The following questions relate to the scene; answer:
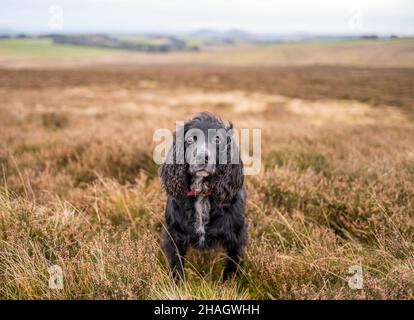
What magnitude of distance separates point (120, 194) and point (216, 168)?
164 cm

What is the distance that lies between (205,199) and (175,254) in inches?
22.1

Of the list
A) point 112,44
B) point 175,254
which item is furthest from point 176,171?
point 112,44

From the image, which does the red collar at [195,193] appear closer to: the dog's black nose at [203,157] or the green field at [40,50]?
the dog's black nose at [203,157]

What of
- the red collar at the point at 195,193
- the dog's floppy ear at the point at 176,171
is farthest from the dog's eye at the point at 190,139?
the red collar at the point at 195,193

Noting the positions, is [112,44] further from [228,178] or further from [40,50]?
[228,178]

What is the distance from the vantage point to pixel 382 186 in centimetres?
445

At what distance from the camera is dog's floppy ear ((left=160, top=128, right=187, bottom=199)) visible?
132 inches

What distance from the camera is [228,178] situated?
3.32 m

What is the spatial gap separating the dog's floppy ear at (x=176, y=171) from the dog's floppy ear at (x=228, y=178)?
281 millimetres

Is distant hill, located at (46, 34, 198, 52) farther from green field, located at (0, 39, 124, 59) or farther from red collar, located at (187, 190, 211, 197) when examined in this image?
red collar, located at (187, 190, 211, 197)

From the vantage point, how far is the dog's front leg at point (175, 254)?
3332mm

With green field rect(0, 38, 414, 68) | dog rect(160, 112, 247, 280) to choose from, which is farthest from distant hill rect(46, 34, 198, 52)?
dog rect(160, 112, 247, 280)
